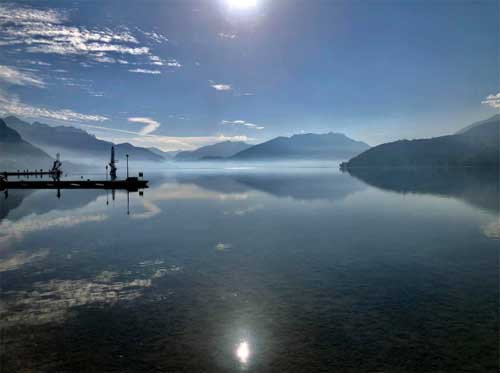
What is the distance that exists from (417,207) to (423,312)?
1942 inches

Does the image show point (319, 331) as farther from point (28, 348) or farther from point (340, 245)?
point (340, 245)

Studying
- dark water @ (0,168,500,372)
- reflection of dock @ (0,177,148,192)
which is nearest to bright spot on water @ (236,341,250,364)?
dark water @ (0,168,500,372)

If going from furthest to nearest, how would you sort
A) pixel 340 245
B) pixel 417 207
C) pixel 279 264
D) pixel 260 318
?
pixel 417 207
pixel 340 245
pixel 279 264
pixel 260 318

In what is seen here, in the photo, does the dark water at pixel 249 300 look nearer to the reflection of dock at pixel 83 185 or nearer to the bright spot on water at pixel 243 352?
the bright spot on water at pixel 243 352

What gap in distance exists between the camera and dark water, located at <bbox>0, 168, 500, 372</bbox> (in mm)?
12891

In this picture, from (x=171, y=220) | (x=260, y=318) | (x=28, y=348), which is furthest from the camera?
(x=171, y=220)

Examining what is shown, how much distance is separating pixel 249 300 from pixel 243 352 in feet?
16.5

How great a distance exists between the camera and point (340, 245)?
32.2 meters

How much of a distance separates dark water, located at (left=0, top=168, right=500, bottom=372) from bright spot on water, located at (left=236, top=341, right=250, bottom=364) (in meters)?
0.07

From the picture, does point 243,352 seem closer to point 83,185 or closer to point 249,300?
point 249,300

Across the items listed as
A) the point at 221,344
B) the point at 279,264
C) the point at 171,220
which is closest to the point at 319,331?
the point at 221,344

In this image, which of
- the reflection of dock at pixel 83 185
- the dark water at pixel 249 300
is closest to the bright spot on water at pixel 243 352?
the dark water at pixel 249 300

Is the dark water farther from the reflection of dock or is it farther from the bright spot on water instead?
the reflection of dock

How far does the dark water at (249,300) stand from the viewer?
12.9 m
